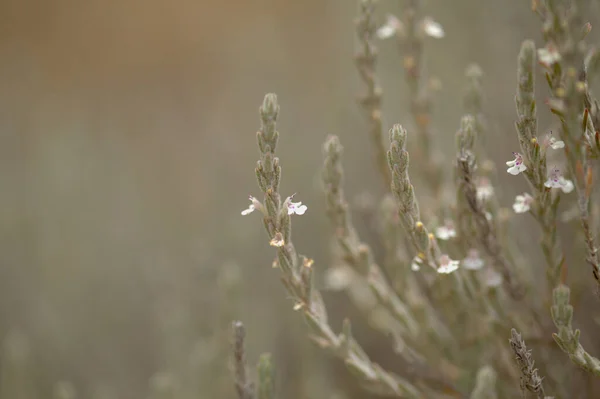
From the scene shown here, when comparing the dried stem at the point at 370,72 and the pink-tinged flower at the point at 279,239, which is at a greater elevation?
the dried stem at the point at 370,72

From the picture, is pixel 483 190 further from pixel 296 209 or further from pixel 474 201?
pixel 296 209

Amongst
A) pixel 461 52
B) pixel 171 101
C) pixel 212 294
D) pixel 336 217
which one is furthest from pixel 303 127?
pixel 336 217

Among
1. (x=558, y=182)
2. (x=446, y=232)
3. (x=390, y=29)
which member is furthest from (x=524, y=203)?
(x=390, y=29)

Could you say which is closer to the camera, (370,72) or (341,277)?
(370,72)

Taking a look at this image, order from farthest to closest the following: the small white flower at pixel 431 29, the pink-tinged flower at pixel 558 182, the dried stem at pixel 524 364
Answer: the small white flower at pixel 431 29 < the pink-tinged flower at pixel 558 182 < the dried stem at pixel 524 364

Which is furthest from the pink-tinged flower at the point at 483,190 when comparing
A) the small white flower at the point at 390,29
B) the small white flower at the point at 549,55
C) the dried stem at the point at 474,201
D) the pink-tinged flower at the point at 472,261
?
the small white flower at the point at 390,29

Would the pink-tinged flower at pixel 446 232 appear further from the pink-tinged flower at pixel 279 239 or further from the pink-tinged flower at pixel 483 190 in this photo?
the pink-tinged flower at pixel 279 239

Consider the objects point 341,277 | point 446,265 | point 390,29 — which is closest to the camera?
point 446,265

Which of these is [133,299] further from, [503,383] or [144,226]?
[503,383]
